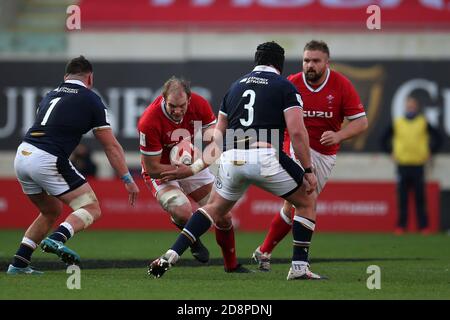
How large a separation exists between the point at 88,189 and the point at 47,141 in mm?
665

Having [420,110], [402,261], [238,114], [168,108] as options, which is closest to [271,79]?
[238,114]

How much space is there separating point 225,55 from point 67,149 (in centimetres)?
1322

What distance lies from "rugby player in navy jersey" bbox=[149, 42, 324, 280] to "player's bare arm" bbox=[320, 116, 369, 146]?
83 cm

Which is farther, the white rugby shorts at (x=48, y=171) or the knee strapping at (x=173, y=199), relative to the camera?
the knee strapping at (x=173, y=199)

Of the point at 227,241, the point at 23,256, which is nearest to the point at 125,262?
the point at 227,241

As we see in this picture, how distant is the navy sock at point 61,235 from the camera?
34.2 feet

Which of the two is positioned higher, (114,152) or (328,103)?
(328,103)

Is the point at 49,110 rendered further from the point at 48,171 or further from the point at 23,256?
the point at 23,256

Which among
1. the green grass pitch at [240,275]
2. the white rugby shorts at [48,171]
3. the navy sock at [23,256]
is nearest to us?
the green grass pitch at [240,275]

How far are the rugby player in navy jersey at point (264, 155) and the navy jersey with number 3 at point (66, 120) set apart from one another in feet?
4.46

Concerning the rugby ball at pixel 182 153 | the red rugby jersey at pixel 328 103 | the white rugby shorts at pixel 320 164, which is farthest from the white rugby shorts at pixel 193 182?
the red rugby jersey at pixel 328 103

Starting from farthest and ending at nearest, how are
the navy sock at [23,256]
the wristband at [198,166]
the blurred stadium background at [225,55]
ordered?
the blurred stadium background at [225,55]
the wristband at [198,166]
the navy sock at [23,256]

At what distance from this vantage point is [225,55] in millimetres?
23875

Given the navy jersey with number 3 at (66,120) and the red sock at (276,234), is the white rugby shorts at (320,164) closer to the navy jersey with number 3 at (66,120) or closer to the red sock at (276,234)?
the red sock at (276,234)
